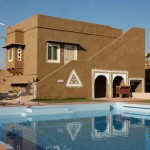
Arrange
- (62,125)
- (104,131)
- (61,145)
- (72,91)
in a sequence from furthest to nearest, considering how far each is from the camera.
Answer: (72,91) < (62,125) < (104,131) < (61,145)

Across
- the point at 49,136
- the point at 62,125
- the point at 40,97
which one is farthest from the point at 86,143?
the point at 40,97

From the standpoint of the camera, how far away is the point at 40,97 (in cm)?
2162

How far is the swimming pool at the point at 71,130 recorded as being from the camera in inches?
353

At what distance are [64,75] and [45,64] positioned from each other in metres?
2.55

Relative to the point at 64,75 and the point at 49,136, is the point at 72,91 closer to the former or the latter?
the point at 64,75

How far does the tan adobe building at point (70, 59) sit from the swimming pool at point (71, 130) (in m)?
4.89

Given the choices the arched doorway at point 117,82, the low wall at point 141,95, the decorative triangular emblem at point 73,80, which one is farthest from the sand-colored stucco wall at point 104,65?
the low wall at point 141,95

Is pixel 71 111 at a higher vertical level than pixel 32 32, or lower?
lower

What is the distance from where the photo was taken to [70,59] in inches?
1025

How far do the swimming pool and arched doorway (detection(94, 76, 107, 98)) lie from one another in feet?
24.4

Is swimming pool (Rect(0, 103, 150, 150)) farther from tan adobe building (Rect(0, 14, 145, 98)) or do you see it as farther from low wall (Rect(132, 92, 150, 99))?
low wall (Rect(132, 92, 150, 99))

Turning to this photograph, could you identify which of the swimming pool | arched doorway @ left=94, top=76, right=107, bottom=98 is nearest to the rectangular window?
arched doorway @ left=94, top=76, right=107, bottom=98

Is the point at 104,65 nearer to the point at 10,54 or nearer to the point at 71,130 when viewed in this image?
the point at 10,54

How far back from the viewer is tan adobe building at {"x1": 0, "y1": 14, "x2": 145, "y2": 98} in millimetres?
23062
